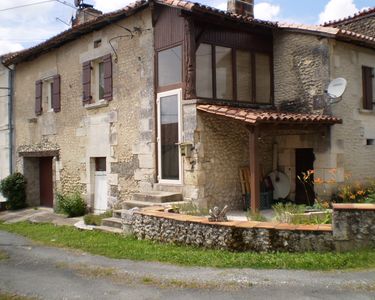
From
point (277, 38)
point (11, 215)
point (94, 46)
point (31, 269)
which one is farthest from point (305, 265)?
point (11, 215)

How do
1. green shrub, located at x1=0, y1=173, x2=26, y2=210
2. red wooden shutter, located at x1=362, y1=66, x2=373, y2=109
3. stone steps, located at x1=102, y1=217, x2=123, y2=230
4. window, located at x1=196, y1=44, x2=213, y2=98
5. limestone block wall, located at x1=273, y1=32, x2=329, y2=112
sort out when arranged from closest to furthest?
stone steps, located at x1=102, y1=217, x2=123, y2=230
window, located at x1=196, y1=44, x2=213, y2=98
limestone block wall, located at x1=273, y1=32, x2=329, y2=112
red wooden shutter, located at x1=362, y1=66, x2=373, y2=109
green shrub, located at x1=0, y1=173, x2=26, y2=210

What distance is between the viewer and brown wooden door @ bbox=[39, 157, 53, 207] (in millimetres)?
16672

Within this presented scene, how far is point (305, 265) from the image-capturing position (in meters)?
6.14

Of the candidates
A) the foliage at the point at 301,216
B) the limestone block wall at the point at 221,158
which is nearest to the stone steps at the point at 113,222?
the limestone block wall at the point at 221,158

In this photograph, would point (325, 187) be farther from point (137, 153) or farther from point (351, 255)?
point (137, 153)

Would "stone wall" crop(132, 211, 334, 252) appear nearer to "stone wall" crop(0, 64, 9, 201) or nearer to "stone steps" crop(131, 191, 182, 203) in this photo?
"stone steps" crop(131, 191, 182, 203)

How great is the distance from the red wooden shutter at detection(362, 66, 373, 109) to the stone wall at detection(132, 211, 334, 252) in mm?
5869

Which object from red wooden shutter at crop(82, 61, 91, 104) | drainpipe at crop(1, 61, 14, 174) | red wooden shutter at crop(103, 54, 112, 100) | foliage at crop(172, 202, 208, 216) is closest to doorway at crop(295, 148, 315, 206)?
foliage at crop(172, 202, 208, 216)

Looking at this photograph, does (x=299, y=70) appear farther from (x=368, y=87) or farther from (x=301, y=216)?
(x=301, y=216)

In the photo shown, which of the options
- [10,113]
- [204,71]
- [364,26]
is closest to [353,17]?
[364,26]

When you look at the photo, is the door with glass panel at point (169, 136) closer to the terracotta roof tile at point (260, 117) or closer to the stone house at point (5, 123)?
the terracotta roof tile at point (260, 117)

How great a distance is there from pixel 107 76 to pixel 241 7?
445cm

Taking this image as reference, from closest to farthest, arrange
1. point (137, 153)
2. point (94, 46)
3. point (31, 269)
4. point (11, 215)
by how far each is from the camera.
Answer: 1. point (31, 269)
2. point (137, 153)
3. point (94, 46)
4. point (11, 215)

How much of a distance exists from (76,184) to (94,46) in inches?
182
